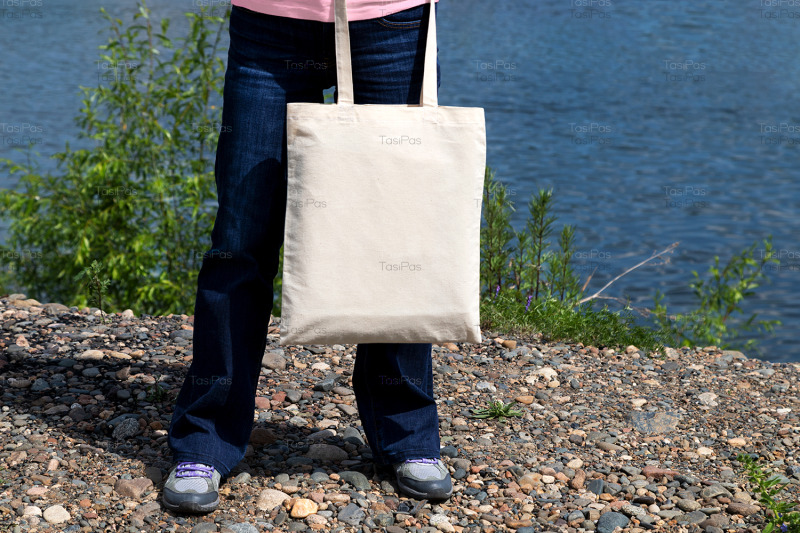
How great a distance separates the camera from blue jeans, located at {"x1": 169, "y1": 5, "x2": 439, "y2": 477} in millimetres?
2393

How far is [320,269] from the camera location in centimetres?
229

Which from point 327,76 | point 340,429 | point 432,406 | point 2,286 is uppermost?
point 327,76

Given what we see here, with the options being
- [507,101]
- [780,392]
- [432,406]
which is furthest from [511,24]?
[432,406]

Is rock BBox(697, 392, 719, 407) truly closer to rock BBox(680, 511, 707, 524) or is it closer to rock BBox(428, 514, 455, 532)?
rock BBox(680, 511, 707, 524)

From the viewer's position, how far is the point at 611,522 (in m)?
2.57

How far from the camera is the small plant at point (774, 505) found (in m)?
2.48

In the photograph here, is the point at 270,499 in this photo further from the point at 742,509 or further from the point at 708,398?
the point at 708,398

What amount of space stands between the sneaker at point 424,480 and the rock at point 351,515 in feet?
0.52

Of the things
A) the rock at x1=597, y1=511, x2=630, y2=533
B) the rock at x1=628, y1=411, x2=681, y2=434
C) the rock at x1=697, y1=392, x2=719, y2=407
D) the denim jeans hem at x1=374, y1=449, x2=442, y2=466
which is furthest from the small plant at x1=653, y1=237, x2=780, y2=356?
the denim jeans hem at x1=374, y1=449, x2=442, y2=466

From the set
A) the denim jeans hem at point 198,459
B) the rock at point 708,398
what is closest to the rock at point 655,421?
the rock at point 708,398

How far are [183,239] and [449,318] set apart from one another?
3407 mm

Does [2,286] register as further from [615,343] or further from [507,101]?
[507,101]

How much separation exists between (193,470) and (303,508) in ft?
1.05

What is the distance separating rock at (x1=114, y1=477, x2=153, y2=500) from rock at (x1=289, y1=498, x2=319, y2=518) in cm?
43
